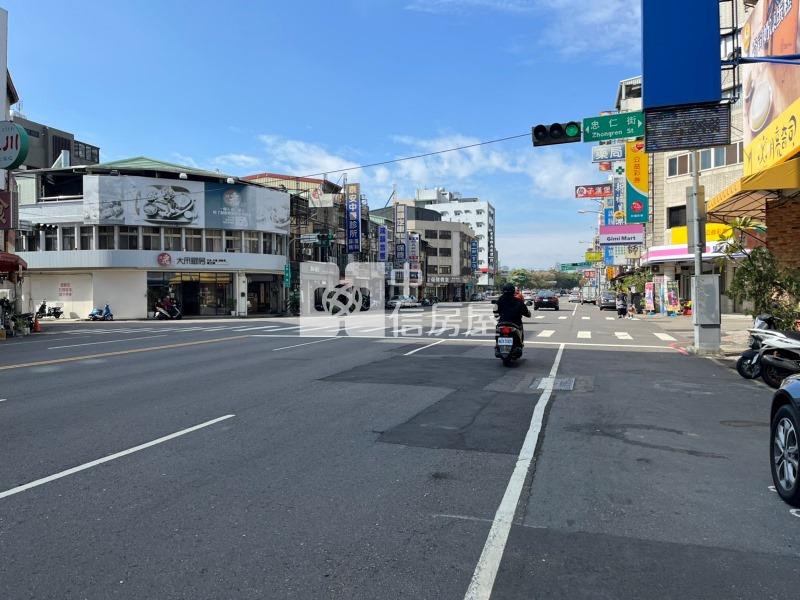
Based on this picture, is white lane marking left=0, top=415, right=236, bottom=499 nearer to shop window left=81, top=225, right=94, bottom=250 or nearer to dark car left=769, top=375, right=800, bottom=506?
dark car left=769, top=375, right=800, bottom=506

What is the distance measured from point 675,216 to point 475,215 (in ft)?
322

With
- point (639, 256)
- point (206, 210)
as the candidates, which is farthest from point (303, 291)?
point (639, 256)

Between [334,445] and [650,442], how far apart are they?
139 inches

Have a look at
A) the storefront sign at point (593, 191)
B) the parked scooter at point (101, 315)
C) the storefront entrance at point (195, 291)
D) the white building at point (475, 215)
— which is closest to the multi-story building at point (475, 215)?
the white building at point (475, 215)

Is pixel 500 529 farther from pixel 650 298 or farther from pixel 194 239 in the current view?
pixel 194 239

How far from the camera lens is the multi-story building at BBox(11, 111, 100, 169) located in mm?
55875

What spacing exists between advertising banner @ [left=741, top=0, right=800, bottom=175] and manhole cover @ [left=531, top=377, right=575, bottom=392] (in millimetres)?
7431

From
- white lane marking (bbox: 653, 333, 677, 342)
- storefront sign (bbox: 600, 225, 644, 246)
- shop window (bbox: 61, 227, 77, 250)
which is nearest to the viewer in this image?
white lane marking (bbox: 653, 333, 677, 342)

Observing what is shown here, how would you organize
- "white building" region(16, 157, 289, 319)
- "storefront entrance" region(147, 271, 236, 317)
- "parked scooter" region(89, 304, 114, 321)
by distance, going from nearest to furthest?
1. "parked scooter" region(89, 304, 114, 321)
2. "white building" region(16, 157, 289, 319)
3. "storefront entrance" region(147, 271, 236, 317)

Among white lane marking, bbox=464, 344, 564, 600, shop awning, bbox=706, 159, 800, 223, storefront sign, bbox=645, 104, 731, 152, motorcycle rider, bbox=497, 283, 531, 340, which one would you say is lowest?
white lane marking, bbox=464, 344, 564, 600

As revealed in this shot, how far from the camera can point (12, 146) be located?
74.7 ft

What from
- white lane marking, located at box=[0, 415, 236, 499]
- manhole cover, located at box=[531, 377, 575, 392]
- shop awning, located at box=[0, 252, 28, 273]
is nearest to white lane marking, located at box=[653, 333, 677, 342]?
manhole cover, located at box=[531, 377, 575, 392]

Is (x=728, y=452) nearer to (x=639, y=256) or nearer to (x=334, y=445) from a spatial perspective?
(x=334, y=445)

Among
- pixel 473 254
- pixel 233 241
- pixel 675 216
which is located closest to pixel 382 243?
pixel 233 241
